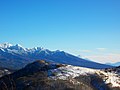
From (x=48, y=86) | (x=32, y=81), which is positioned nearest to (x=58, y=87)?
(x=48, y=86)

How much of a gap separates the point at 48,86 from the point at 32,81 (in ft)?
43.9

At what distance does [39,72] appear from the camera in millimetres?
195250

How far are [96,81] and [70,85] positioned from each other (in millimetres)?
22134

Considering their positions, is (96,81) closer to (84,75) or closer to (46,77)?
(84,75)

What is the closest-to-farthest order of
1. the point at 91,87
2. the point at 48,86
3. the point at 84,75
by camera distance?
1. the point at 48,86
2. the point at 91,87
3. the point at 84,75

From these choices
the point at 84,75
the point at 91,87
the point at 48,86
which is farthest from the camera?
the point at 84,75

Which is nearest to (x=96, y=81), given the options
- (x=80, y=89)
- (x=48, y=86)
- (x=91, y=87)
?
(x=91, y=87)

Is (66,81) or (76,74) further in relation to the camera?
(76,74)

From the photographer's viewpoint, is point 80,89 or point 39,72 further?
point 39,72

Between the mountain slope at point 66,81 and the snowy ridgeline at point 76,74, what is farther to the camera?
the snowy ridgeline at point 76,74

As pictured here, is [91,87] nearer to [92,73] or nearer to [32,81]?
[92,73]

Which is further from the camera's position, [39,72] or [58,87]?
[39,72]

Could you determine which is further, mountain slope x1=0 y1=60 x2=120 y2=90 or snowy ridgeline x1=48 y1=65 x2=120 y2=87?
snowy ridgeline x1=48 y1=65 x2=120 y2=87

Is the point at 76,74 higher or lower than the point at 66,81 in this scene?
higher
